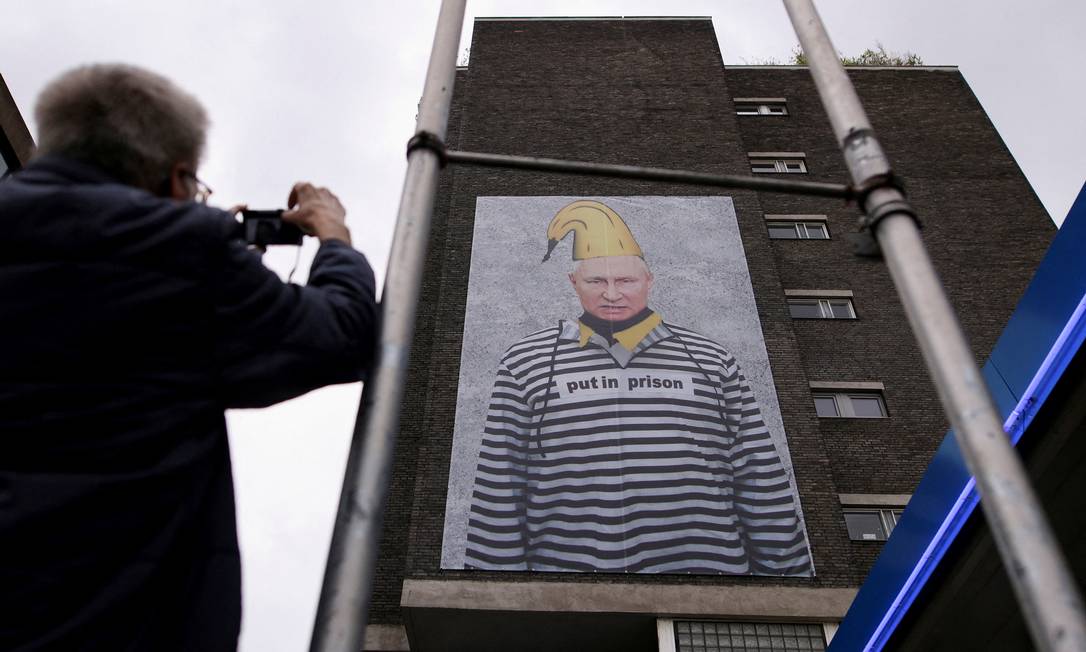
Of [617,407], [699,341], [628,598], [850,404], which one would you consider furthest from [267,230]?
[850,404]

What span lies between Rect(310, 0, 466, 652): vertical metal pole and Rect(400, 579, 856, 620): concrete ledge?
13702 millimetres

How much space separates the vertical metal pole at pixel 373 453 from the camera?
5.48 feet

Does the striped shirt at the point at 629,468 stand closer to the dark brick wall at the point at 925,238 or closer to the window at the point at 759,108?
the dark brick wall at the point at 925,238

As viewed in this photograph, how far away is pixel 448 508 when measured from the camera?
54.3 feet

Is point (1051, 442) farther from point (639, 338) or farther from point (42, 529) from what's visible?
point (639, 338)

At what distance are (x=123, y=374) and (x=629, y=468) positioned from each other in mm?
15489

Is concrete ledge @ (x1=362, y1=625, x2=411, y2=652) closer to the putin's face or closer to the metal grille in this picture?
the metal grille

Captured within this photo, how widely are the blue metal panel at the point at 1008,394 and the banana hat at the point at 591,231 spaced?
1388 centimetres

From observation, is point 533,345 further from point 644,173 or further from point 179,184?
point 179,184

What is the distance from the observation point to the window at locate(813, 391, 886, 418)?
777 inches

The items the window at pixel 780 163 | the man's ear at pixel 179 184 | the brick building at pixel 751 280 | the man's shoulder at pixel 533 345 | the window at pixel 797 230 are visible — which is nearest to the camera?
the man's ear at pixel 179 184

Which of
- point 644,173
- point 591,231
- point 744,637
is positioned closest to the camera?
point 644,173

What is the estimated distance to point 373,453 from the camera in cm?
Answer: 188

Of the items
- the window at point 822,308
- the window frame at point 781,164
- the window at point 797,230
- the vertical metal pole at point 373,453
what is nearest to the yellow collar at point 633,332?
the window at point 822,308
